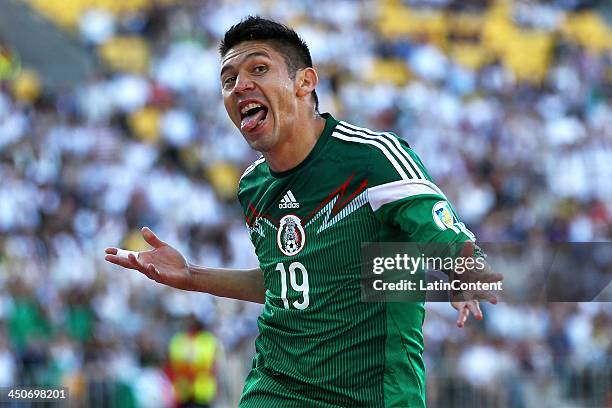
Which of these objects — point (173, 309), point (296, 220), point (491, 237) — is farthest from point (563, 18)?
point (296, 220)

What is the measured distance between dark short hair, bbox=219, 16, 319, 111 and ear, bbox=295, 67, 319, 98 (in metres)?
0.03

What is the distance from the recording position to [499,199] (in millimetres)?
17531

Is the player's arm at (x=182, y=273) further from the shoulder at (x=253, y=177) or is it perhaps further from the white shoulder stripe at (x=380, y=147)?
the white shoulder stripe at (x=380, y=147)

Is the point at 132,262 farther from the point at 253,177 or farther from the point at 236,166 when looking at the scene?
the point at 236,166

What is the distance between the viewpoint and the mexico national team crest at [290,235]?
5.22 meters

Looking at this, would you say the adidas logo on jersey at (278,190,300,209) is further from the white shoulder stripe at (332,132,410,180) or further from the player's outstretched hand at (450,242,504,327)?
the player's outstretched hand at (450,242,504,327)

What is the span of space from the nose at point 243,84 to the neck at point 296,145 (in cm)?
26

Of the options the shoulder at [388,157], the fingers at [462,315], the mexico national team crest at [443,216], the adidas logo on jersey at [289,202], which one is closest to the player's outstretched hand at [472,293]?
the fingers at [462,315]

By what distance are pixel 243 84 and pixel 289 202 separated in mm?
567

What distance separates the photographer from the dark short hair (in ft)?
17.8

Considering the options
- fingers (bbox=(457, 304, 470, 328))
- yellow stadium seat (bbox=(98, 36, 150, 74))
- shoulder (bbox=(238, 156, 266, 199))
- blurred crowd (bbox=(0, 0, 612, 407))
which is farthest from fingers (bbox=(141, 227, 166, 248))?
yellow stadium seat (bbox=(98, 36, 150, 74))

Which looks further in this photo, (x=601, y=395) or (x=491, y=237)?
(x=491, y=237)

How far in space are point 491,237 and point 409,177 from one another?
1183cm

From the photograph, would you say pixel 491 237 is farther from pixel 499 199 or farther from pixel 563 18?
pixel 563 18
